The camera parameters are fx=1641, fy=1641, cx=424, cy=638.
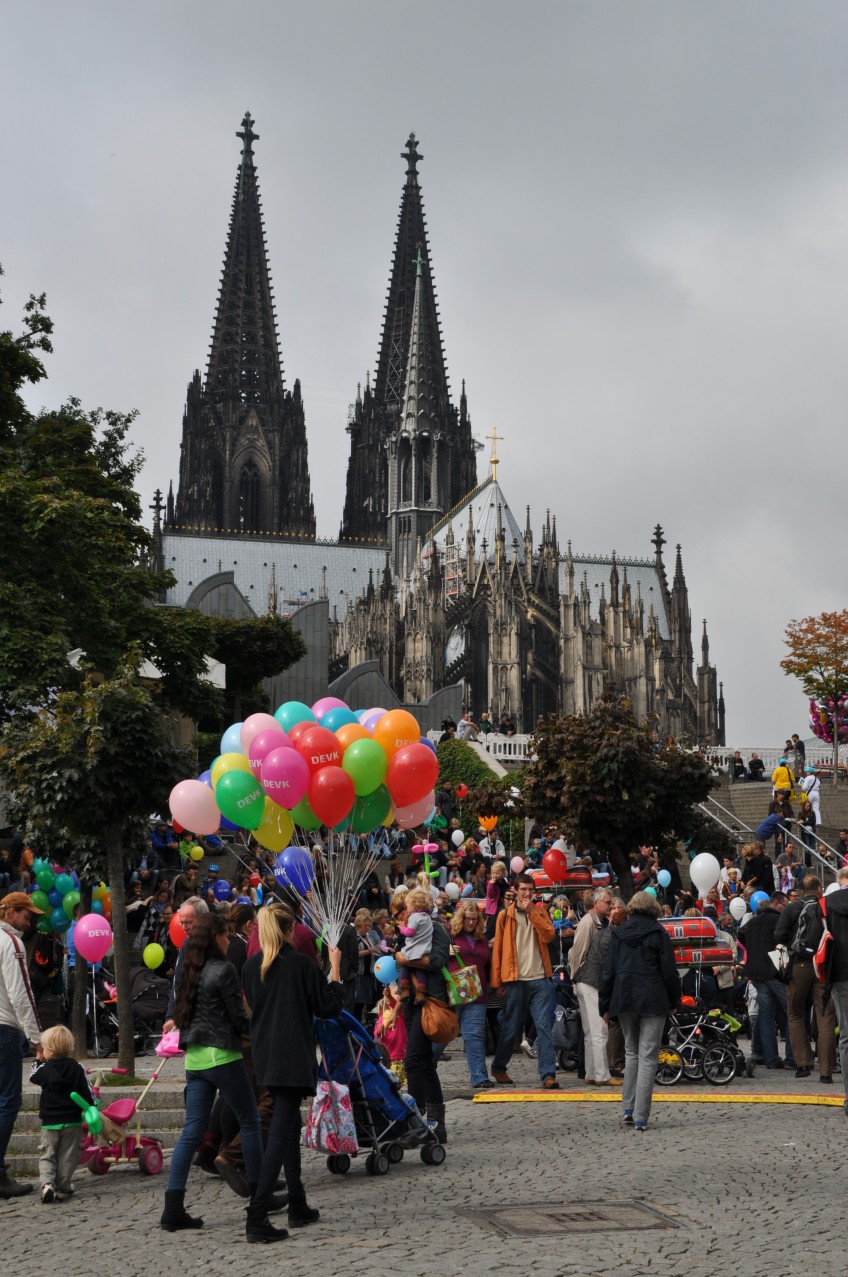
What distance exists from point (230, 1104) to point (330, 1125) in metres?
1.14

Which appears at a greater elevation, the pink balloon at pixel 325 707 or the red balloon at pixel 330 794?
the pink balloon at pixel 325 707

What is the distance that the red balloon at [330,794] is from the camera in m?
13.6

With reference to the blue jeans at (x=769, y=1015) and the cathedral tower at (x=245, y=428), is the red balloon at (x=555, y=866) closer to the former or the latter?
the blue jeans at (x=769, y=1015)

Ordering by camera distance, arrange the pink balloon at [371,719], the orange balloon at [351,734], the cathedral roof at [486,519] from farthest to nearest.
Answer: the cathedral roof at [486,519] < the pink balloon at [371,719] < the orange balloon at [351,734]

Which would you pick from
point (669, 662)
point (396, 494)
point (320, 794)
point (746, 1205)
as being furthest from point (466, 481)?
point (746, 1205)

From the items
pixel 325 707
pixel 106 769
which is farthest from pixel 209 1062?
pixel 325 707

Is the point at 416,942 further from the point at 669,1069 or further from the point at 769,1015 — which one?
the point at 769,1015

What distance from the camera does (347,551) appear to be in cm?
9088

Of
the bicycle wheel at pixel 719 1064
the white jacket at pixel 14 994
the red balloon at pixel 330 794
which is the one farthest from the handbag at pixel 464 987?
the red balloon at pixel 330 794

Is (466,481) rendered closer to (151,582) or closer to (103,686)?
(151,582)

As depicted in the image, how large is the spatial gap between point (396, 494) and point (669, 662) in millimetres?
24692

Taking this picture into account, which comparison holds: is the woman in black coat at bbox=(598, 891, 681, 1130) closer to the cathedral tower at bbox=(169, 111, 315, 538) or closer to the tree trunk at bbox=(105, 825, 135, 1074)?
the tree trunk at bbox=(105, 825, 135, 1074)

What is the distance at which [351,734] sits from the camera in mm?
14375

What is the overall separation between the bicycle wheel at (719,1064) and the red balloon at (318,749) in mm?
3614
